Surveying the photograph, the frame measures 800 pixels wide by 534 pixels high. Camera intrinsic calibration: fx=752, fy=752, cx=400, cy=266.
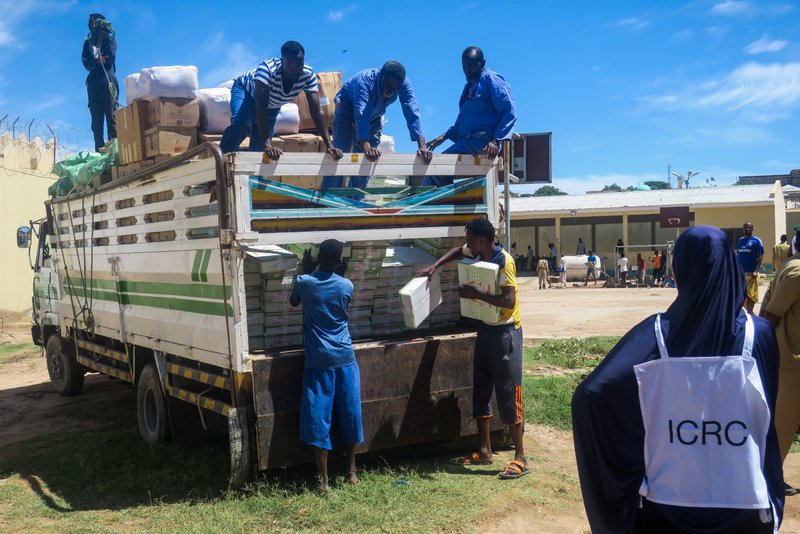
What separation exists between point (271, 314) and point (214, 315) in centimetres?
42

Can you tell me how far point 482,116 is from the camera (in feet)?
22.6

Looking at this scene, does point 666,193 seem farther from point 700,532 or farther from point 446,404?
point 700,532

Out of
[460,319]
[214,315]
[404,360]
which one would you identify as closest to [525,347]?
[460,319]

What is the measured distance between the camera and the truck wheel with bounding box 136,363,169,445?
263 inches

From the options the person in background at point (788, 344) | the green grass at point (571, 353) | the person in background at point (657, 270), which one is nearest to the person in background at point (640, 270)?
the person in background at point (657, 270)

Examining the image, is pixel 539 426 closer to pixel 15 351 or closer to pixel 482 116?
pixel 482 116

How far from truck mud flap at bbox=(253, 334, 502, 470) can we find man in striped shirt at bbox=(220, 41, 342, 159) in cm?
206

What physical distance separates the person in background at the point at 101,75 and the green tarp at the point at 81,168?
1.23m

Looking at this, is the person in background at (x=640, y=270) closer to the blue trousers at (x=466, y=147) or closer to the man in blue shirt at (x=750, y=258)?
the man in blue shirt at (x=750, y=258)

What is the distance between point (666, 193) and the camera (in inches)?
1421

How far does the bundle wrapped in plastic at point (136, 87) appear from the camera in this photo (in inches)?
280

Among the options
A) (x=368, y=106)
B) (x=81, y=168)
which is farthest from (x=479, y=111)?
(x=81, y=168)

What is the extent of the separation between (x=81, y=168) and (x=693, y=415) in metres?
7.65

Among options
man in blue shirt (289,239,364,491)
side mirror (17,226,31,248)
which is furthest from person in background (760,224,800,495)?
side mirror (17,226,31,248)
